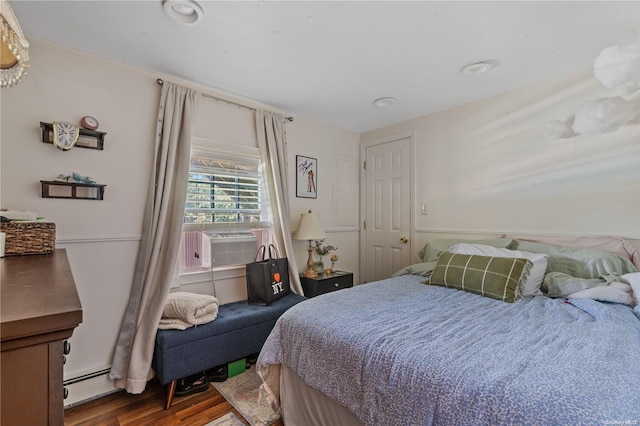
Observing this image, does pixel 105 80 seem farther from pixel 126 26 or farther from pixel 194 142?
pixel 194 142

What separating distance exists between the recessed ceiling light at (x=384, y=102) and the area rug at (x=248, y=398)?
8.64ft

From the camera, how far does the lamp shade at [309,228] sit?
298 centimetres

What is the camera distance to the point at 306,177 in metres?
3.32

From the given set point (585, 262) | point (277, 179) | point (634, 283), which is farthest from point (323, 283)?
point (634, 283)

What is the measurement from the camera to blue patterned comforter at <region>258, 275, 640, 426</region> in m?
0.87

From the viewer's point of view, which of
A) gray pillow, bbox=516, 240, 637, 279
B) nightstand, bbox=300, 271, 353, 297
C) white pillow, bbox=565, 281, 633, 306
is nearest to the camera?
white pillow, bbox=565, 281, 633, 306

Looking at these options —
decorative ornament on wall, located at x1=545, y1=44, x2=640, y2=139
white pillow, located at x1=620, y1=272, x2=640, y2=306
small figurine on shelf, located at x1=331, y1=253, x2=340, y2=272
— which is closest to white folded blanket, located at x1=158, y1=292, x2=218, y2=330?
small figurine on shelf, located at x1=331, y1=253, x2=340, y2=272

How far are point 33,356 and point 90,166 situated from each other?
1936mm

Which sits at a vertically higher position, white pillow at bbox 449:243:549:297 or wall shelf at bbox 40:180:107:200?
wall shelf at bbox 40:180:107:200

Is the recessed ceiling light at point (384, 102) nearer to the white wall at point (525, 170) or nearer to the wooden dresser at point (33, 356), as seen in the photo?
the white wall at point (525, 170)

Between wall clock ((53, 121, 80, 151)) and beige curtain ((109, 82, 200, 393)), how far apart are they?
0.48m

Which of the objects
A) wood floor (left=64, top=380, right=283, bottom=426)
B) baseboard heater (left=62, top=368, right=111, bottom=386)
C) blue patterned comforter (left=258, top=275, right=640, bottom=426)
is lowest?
wood floor (left=64, top=380, right=283, bottom=426)

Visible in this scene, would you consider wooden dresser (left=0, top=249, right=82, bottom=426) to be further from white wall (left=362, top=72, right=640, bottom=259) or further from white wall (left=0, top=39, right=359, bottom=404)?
white wall (left=362, top=72, right=640, bottom=259)

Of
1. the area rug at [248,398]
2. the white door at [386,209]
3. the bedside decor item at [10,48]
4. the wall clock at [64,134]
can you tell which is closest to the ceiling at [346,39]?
the wall clock at [64,134]
